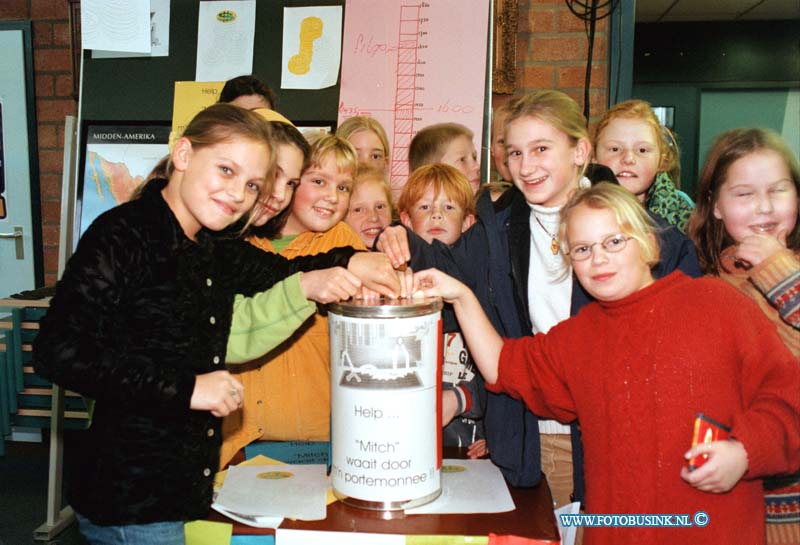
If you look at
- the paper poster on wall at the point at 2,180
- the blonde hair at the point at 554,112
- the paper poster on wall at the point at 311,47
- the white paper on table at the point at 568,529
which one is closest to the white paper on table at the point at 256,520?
the white paper on table at the point at 568,529

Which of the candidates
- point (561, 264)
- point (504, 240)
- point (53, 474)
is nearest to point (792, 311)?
point (561, 264)

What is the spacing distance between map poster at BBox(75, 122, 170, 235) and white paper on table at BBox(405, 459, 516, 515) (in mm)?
1959

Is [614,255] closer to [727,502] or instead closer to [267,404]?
[727,502]

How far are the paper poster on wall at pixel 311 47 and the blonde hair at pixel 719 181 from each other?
1.54m

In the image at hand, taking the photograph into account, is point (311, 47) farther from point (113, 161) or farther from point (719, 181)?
point (719, 181)

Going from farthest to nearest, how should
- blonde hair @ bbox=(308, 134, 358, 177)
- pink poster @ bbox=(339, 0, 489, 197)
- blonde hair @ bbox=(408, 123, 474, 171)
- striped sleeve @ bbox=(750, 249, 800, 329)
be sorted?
pink poster @ bbox=(339, 0, 489, 197) → blonde hair @ bbox=(408, 123, 474, 171) → blonde hair @ bbox=(308, 134, 358, 177) → striped sleeve @ bbox=(750, 249, 800, 329)

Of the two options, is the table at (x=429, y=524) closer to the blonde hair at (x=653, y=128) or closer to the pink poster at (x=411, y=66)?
the blonde hair at (x=653, y=128)

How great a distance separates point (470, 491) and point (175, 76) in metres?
2.16

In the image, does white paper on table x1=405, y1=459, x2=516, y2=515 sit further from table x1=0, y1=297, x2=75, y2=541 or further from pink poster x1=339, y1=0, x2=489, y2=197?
table x1=0, y1=297, x2=75, y2=541

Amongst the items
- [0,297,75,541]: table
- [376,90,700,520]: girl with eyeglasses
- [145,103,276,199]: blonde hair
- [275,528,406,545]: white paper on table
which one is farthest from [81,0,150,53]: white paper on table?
[275,528,406,545]: white paper on table

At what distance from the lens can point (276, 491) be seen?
1142 millimetres

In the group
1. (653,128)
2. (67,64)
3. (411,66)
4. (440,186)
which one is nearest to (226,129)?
(440,186)

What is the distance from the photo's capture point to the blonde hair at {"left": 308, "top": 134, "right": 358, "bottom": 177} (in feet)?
5.86

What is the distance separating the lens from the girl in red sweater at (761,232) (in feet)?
4.24
